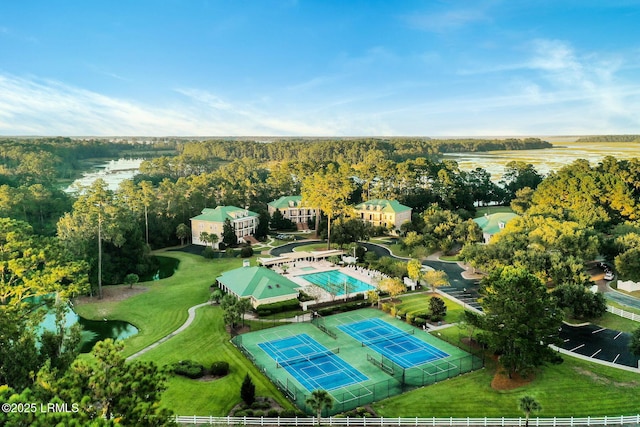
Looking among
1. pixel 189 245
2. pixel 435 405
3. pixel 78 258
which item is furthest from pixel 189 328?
pixel 189 245

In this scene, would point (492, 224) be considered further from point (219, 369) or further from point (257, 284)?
point (219, 369)

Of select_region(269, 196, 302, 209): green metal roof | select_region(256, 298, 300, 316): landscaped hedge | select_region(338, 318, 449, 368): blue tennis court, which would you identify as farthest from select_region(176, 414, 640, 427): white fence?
select_region(269, 196, 302, 209): green metal roof

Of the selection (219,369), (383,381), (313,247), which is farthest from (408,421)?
(313,247)

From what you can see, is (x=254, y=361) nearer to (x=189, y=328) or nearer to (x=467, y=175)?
(x=189, y=328)

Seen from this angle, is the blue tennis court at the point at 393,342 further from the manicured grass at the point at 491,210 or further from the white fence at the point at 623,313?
the manicured grass at the point at 491,210

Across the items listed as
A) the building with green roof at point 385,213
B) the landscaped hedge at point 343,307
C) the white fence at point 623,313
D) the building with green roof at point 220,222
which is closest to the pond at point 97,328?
the landscaped hedge at point 343,307
